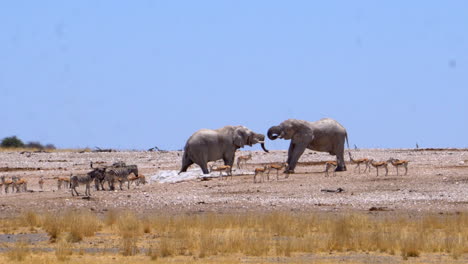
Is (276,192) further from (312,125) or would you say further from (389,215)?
(312,125)

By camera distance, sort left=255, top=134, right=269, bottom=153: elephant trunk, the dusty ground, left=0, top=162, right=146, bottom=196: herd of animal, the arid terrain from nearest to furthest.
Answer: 1. the arid terrain
2. the dusty ground
3. left=0, top=162, right=146, bottom=196: herd of animal
4. left=255, top=134, right=269, bottom=153: elephant trunk

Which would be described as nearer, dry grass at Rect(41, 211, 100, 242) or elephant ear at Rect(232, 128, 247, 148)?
dry grass at Rect(41, 211, 100, 242)

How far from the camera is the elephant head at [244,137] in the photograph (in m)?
39.2

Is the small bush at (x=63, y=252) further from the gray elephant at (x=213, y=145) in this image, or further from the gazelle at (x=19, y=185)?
the gray elephant at (x=213, y=145)

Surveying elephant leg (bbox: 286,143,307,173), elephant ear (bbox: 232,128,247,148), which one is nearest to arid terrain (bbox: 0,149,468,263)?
elephant leg (bbox: 286,143,307,173)

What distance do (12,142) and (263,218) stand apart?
166 feet

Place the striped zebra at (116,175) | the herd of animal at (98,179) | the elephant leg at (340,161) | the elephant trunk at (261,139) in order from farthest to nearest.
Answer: the elephant trunk at (261,139) → the elephant leg at (340,161) → the striped zebra at (116,175) → the herd of animal at (98,179)

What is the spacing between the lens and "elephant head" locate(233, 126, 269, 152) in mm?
39156

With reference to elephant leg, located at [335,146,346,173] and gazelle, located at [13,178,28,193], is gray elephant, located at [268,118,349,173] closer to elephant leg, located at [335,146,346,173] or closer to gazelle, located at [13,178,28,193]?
elephant leg, located at [335,146,346,173]

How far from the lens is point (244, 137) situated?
130 feet

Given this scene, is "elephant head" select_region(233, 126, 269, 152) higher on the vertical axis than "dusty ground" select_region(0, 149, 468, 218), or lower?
higher

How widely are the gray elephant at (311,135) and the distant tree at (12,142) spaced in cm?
3584

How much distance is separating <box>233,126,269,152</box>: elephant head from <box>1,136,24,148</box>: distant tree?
34.3 metres

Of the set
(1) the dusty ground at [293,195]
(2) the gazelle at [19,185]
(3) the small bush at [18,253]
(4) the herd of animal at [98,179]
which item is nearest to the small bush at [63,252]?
(3) the small bush at [18,253]
